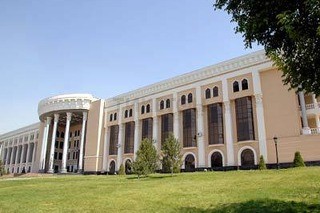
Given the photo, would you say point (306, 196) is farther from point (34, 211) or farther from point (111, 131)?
point (111, 131)

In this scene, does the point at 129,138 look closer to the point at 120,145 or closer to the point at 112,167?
the point at 120,145

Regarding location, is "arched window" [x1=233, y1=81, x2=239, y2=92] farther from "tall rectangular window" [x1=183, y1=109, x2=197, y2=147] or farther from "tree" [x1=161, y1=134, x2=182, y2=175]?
"tree" [x1=161, y1=134, x2=182, y2=175]

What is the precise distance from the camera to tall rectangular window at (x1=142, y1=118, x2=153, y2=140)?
1912 inches

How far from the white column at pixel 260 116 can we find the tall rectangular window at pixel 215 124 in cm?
541

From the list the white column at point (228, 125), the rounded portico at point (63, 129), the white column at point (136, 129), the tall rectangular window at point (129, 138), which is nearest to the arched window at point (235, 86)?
the white column at point (228, 125)

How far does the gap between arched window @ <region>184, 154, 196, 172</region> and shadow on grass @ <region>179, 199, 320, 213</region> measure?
3026 centimetres

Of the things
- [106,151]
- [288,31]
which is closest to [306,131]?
[288,31]

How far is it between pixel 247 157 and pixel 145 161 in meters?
14.1

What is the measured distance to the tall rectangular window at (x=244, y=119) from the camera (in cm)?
3662

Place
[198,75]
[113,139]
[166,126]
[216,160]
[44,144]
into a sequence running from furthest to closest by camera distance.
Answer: [44,144]
[113,139]
[166,126]
[198,75]
[216,160]

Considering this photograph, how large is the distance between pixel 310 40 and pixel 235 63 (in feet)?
107

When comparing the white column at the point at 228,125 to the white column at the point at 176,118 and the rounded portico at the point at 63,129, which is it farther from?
the rounded portico at the point at 63,129

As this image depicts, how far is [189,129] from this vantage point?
4291 centimetres

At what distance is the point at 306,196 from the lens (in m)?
11.4
